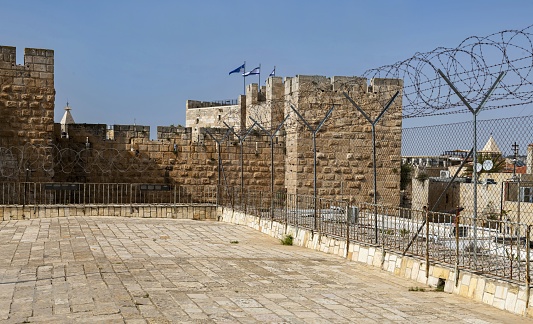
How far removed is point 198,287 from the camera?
24.1 feet

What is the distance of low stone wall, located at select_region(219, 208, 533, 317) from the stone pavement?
0.38 ft

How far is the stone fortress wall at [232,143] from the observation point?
1695cm

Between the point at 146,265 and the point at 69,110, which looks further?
the point at 69,110

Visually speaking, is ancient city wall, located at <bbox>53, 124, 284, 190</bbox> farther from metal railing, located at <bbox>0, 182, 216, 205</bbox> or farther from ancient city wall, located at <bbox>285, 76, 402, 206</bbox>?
ancient city wall, located at <bbox>285, 76, 402, 206</bbox>

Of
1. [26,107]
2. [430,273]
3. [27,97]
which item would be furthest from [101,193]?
[430,273]

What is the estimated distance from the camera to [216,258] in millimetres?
9633

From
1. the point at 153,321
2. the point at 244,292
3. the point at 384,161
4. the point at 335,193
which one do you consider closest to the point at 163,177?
the point at 335,193

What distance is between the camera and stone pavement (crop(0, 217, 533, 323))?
Answer: 616cm

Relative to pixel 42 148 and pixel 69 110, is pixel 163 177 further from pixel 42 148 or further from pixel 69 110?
pixel 69 110

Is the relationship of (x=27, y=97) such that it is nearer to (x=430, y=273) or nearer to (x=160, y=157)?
(x=160, y=157)

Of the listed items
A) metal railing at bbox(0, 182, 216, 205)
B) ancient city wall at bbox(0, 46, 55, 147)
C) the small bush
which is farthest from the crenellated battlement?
the small bush

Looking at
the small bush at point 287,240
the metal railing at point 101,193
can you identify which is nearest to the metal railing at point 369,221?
the metal railing at point 101,193

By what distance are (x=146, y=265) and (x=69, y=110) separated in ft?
70.1

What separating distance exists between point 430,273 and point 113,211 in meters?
9.86
